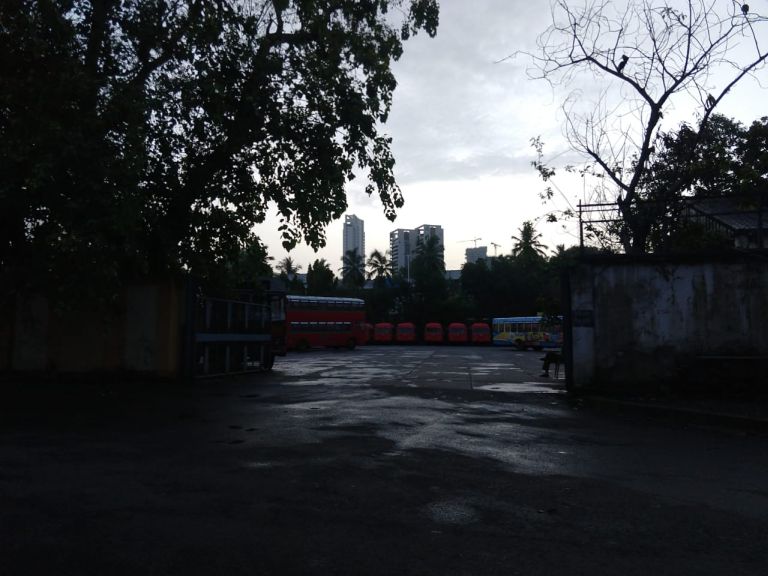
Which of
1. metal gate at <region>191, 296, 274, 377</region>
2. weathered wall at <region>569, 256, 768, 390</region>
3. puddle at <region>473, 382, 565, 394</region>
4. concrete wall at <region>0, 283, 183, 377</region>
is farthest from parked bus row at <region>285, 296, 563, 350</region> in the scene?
weathered wall at <region>569, 256, 768, 390</region>

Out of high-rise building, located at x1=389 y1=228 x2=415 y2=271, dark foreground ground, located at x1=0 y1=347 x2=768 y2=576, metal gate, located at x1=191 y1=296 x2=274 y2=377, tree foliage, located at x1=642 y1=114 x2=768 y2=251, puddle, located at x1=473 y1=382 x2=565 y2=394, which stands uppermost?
high-rise building, located at x1=389 y1=228 x2=415 y2=271

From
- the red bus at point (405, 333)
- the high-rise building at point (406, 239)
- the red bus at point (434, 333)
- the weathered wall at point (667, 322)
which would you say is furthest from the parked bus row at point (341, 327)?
the high-rise building at point (406, 239)

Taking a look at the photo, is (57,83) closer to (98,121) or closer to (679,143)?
(98,121)

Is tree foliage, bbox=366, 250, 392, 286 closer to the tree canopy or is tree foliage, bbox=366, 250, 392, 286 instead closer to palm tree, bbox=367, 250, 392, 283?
palm tree, bbox=367, 250, 392, 283

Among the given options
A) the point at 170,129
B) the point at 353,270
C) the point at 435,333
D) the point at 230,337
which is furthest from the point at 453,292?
the point at 170,129

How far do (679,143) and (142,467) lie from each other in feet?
49.6

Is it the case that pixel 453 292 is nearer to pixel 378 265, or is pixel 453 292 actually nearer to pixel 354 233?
pixel 378 265

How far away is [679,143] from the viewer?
51.7 feet

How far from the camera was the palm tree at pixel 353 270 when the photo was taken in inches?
3337

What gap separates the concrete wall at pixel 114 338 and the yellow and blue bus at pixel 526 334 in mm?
32594

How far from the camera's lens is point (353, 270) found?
3356 inches

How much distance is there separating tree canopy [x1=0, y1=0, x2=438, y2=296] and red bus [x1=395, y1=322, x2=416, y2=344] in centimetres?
4571

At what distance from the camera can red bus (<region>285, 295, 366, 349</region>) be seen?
41.3 m

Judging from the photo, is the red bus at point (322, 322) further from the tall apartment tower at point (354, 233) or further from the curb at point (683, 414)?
the tall apartment tower at point (354, 233)
